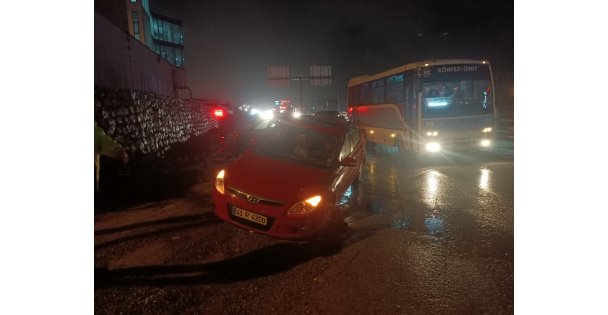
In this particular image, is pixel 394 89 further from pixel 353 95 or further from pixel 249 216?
pixel 249 216

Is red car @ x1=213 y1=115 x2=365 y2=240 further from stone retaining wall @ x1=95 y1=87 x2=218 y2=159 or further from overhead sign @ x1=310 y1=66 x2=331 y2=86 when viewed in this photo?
overhead sign @ x1=310 y1=66 x2=331 y2=86

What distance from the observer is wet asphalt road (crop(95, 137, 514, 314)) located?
359 centimetres

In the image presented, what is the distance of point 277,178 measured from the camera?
5113 mm

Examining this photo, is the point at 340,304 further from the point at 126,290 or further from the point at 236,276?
the point at 126,290

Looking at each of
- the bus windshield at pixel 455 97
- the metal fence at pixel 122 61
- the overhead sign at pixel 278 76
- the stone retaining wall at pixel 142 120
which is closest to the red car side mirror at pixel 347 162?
the stone retaining wall at pixel 142 120

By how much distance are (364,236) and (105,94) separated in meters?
7.29

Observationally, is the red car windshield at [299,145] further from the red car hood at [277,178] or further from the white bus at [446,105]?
the white bus at [446,105]

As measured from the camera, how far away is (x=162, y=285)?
384 centimetres

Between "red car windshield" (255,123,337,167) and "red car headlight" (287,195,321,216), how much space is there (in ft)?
2.97

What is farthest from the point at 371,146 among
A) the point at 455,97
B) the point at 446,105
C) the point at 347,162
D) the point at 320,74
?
the point at 320,74

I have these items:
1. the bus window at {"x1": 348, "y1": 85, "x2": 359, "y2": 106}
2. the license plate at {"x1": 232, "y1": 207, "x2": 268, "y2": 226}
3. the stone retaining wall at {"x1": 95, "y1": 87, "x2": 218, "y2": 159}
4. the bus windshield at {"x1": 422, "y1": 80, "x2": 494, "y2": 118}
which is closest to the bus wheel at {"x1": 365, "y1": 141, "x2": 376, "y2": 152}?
the bus window at {"x1": 348, "y1": 85, "x2": 359, "y2": 106}

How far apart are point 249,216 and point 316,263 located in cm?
111

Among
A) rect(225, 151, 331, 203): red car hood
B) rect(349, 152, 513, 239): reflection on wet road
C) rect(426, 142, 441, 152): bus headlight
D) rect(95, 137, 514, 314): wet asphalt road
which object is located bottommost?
rect(95, 137, 514, 314): wet asphalt road

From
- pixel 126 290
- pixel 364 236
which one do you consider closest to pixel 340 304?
pixel 364 236
